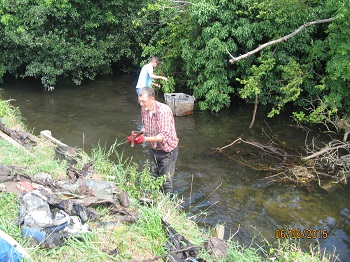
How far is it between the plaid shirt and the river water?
123cm

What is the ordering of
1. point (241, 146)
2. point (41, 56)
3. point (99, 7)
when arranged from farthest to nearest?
1. point (99, 7)
2. point (41, 56)
3. point (241, 146)

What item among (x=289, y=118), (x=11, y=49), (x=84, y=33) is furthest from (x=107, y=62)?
(x=289, y=118)

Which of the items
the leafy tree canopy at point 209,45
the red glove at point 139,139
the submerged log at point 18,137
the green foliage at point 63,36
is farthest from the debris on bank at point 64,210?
the green foliage at point 63,36

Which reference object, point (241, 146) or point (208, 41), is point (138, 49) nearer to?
point (208, 41)

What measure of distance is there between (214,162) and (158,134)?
309 cm

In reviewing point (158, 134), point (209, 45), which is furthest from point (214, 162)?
point (209, 45)

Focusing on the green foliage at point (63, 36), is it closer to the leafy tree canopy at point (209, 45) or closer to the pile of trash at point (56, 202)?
the leafy tree canopy at point (209, 45)

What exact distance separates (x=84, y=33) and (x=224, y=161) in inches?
347

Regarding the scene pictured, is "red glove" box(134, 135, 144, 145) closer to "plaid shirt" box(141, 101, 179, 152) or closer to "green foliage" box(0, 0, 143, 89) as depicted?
"plaid shirt" box(141, 101, 179, 152)

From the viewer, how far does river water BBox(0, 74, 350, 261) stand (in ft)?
19.1

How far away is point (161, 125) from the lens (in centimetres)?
508

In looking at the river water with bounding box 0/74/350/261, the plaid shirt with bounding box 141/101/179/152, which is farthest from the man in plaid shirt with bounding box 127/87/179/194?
the river water with bounding box 0/74/350/261

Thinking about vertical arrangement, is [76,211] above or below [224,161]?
above

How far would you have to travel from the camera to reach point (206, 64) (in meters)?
10.5
